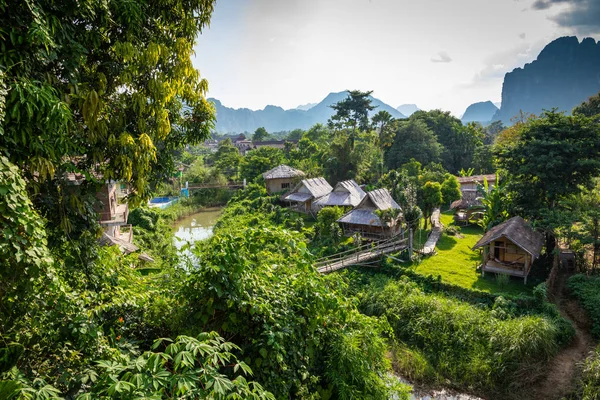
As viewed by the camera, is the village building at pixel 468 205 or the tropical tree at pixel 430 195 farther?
the village building at pixel 468 205

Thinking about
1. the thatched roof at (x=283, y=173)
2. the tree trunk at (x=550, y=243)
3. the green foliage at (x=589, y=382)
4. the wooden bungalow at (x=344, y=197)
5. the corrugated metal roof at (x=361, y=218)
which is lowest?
the green foliage at (x=589, y=382)

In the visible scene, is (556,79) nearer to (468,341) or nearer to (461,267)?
(461,267)

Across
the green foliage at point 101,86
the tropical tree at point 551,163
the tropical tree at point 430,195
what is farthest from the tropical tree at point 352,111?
the green foliage at point 101,86

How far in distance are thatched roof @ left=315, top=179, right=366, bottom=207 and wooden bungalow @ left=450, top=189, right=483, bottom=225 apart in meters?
6.29

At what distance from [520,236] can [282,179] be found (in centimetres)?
1892

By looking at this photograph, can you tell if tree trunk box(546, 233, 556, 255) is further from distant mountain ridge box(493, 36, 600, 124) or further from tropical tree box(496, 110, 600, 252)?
distant mountain ridge box(493, 36, 600, 124)

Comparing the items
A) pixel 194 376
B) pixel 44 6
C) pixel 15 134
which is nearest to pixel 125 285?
pixel 15 134

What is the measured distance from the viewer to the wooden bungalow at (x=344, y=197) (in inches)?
831

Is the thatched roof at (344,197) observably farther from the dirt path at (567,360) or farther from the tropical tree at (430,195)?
the dirt path at (567,360)

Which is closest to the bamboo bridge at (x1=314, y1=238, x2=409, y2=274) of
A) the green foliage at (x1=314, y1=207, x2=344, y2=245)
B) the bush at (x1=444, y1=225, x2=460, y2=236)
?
the green foliage at (x1=314, y1=207, x2=344, y2=245)

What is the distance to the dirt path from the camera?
8.20m

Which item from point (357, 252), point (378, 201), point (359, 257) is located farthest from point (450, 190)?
point (359, 257)

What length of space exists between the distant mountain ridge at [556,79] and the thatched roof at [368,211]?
13721 cm

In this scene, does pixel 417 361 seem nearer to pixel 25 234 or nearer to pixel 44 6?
pixel 25 234
